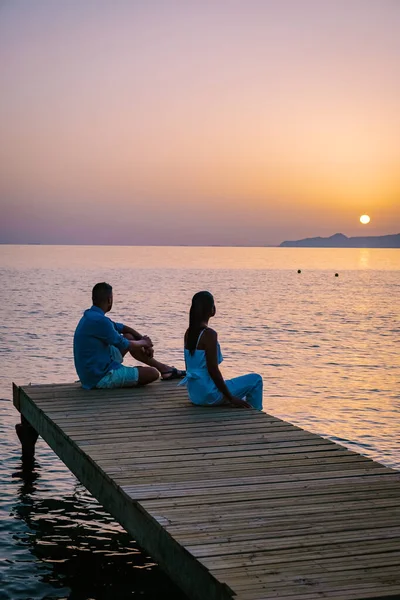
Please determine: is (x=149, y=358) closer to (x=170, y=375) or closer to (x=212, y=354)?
(x=170, y=375)

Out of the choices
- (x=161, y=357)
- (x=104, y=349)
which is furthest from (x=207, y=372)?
(x=161, y=357)

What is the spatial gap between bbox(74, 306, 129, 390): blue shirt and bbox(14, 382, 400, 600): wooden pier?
101 centimetres

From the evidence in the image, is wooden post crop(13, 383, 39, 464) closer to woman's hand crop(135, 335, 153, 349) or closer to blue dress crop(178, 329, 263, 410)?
woman's hand crop(135, 335, 153, 349)

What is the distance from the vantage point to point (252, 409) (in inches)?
376

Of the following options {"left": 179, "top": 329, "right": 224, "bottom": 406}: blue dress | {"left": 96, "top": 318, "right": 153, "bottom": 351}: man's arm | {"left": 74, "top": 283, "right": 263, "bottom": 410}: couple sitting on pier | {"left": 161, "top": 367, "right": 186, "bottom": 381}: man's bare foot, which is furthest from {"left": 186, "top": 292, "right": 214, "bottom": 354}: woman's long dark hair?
{"left": 161, "top": 367, "right": 186, "bottom": 381}: man's bare foot

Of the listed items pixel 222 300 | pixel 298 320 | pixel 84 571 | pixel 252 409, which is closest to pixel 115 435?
pixel 84 571

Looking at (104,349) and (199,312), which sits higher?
(199,312)

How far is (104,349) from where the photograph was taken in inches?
420

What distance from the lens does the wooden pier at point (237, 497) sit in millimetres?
4770

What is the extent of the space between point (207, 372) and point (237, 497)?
136 inches

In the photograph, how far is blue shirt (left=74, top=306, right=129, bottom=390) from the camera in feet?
34.2

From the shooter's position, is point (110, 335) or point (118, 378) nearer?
point (110, 335)

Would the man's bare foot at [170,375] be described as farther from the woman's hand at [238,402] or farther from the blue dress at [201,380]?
the woman's hand at [238,402]

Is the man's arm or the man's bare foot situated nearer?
the man's arm
